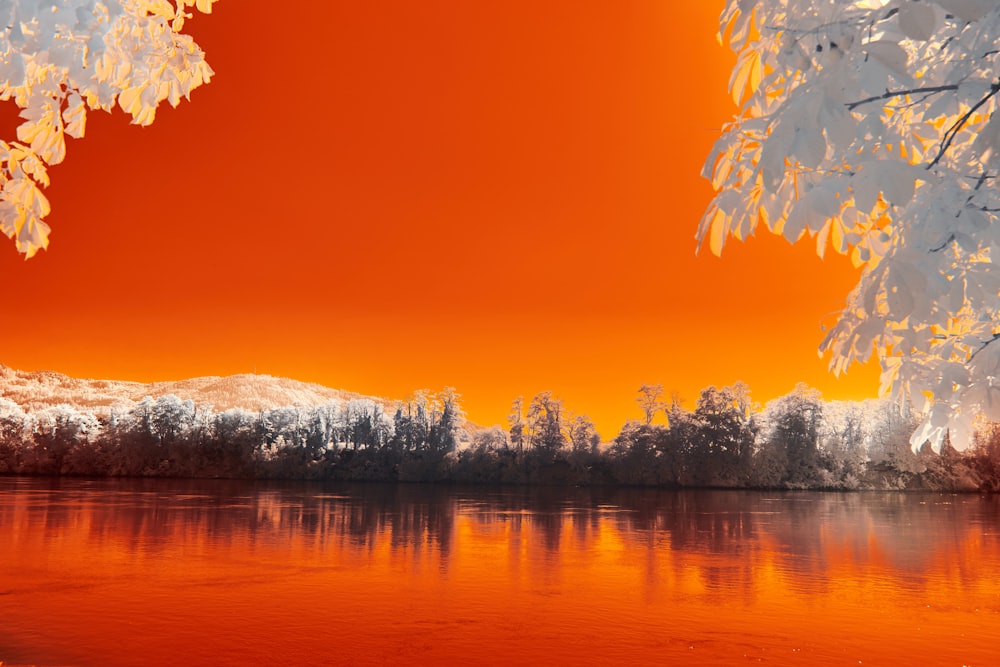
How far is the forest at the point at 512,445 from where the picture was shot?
Result: 382ft

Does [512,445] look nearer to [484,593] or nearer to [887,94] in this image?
[484,593]

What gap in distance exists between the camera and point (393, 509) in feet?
214

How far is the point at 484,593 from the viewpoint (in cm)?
2648

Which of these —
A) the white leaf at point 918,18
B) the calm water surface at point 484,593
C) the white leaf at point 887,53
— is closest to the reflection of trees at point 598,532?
the calm water surface at point 484,593

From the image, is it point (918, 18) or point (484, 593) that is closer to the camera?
point (918, 18)

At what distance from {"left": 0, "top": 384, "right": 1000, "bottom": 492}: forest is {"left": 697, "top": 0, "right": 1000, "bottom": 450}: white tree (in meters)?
108

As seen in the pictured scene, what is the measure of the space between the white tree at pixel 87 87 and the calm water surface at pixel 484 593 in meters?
14.9

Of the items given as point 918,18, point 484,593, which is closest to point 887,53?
point 918,18

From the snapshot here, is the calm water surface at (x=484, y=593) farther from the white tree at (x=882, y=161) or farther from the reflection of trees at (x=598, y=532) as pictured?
the white tree at (x=882, y=161)

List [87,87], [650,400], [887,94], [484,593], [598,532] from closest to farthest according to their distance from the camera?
[887,94]
[87,87]
[484,593]
[598,532]
[650,400]

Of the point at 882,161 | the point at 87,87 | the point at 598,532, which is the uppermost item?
the point at 87,87

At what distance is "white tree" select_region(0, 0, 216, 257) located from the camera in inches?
198

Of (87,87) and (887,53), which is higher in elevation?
(87,87)

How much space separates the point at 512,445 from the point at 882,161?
128376mm
